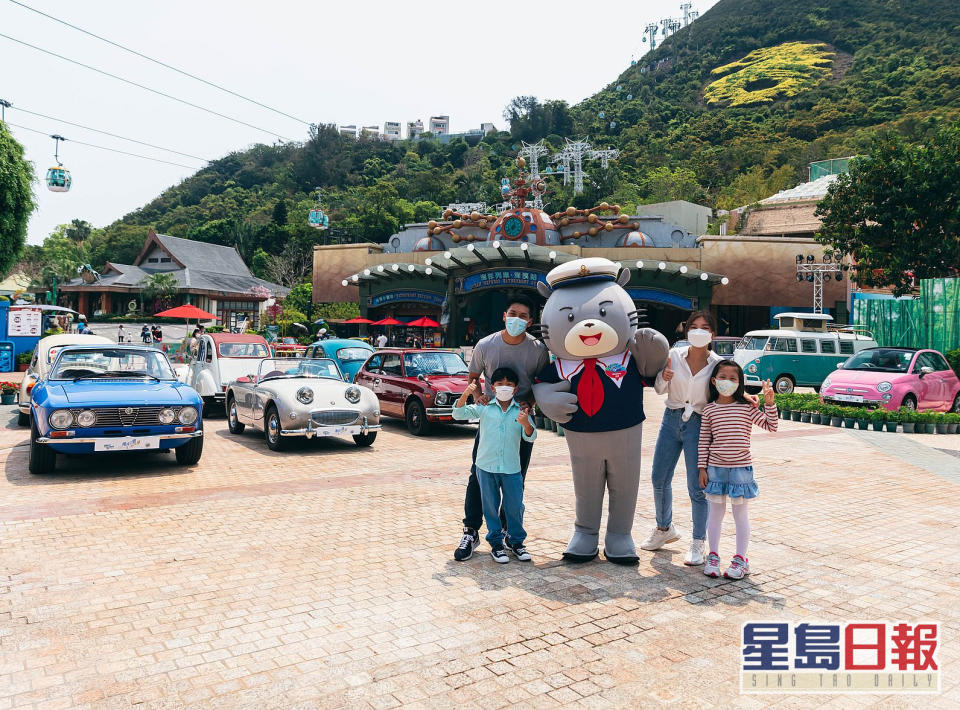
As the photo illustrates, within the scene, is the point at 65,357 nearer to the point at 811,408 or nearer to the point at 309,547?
the point at 309,547

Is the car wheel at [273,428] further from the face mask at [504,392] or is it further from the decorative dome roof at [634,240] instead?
the decorative dome roof at [634,240]

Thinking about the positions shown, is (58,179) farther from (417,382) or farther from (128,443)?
(128,443)

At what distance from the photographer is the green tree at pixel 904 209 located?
2061 cm

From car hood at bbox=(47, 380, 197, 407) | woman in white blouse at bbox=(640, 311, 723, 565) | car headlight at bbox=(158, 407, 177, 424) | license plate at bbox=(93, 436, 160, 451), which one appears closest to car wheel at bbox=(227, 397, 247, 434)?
car hood at bbox=(47, 380, 197, 407)

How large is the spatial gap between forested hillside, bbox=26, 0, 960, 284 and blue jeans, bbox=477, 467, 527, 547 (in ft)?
195

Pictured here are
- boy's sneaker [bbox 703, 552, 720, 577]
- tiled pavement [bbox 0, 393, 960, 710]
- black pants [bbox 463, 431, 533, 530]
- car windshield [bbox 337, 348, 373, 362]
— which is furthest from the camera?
car windshield [bbox 337, 348, 373, 362]

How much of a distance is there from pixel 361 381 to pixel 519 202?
18812mm

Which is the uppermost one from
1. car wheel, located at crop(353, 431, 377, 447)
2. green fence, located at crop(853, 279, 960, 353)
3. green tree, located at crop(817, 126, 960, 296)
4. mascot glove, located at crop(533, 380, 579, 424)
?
green tree, located at crop(817, 126, 960, 296)

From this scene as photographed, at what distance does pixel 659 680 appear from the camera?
3496mm

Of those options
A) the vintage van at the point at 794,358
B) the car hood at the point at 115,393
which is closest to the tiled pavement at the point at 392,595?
the car hood at the point at 115,393

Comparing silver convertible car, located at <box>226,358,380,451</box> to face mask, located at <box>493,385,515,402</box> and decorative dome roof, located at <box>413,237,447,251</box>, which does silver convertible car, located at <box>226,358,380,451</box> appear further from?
decorative dome roof, located at <box>413,237,447,251</box>

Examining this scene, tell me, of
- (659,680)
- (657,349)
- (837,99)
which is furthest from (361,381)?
(837,99)

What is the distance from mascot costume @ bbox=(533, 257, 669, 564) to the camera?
518 centimetres

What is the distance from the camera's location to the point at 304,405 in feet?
34.6
